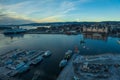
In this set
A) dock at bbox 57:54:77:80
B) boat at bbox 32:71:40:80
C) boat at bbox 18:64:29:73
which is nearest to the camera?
dock at bbox 57:54:77:80

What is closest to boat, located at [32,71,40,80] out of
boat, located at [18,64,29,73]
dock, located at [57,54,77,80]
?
boat, located at [18,64,29,73]

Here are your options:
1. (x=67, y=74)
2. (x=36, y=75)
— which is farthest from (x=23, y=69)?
(x=67, y=74)

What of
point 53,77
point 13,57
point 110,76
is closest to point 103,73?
point 110,76

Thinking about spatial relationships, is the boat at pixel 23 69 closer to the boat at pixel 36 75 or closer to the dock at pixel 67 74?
the boat at pixel 36 75

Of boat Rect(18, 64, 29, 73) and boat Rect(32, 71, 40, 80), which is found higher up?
boat Rect(18, 64, 29, 73)

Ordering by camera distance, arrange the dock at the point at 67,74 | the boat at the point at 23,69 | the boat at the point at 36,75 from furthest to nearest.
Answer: the boat at the point at 23,69
the boat at the point at 36,75
the dock at the point at 67,74

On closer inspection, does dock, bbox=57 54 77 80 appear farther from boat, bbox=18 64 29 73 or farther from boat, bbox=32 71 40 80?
boat, bbox=18 64 29 73

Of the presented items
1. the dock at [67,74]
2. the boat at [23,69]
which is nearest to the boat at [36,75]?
the boat at [23,69]

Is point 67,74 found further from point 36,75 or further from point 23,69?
point 23,69

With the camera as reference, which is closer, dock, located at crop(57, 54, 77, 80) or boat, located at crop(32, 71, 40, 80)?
dock, located at crop(57, 54, 77, 80)

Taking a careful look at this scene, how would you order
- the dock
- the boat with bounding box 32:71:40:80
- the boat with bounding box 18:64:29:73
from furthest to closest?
the boat with bounding box 18:64:29:73
the boat with bounding box 32:71:40:80
the dock

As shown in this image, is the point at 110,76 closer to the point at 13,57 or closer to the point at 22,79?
the point at 22,79
